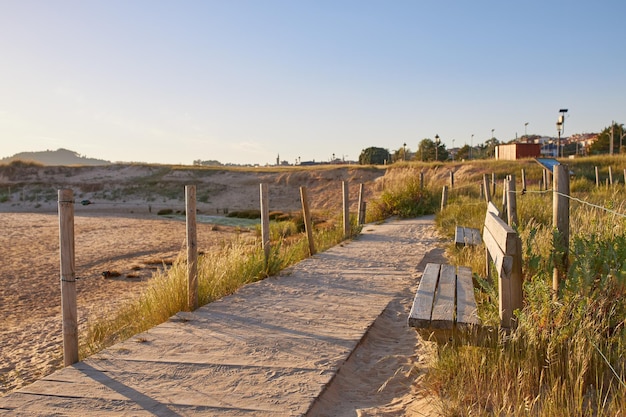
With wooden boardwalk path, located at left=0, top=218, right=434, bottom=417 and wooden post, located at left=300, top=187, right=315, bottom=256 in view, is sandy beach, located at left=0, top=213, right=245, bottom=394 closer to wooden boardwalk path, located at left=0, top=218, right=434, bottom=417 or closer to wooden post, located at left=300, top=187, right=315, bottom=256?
wooden boardwalk path, located at left=0, top=218, right=434, bottom=417

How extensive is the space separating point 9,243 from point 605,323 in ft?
60.9

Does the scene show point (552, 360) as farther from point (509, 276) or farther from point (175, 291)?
point (175, 291)

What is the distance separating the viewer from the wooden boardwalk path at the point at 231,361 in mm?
3428

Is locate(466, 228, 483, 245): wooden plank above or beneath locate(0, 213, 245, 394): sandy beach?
above

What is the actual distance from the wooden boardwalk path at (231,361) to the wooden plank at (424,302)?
2.26 ft

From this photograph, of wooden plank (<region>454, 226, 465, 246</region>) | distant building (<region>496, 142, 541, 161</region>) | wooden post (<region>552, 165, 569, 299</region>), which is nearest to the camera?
wooden post (<region>552, 165, 569, 299</region>)

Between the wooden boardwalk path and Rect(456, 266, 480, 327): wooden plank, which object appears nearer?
the wooden boardwalk path

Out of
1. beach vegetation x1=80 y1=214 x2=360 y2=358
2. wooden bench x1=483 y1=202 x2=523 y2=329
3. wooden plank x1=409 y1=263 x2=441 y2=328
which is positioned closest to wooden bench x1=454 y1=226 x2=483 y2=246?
beach vegetation x1=80 y1=214 x2=360 y2=358

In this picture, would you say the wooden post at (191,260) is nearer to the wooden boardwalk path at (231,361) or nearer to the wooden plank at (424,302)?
the wooden boardwalk path at (231,361)

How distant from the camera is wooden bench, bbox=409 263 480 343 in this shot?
145 inches

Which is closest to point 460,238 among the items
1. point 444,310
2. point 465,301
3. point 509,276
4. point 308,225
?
point 308,225

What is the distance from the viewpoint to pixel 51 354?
6.32 m

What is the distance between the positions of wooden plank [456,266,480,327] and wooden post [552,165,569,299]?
737 millimetres

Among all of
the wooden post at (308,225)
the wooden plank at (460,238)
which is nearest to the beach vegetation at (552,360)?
the wooden plank at (460,238)
